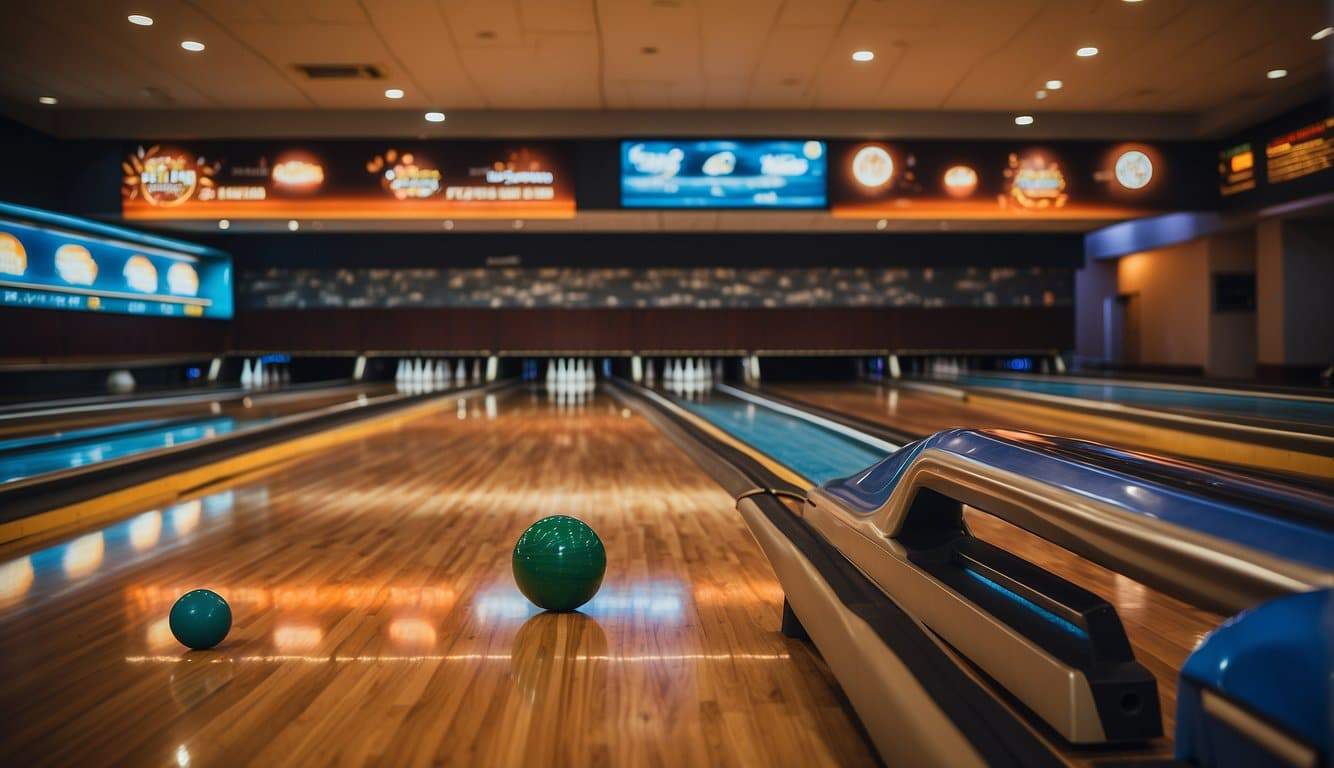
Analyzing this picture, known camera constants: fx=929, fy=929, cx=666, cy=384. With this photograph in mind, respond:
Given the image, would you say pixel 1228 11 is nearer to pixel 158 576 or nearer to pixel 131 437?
pixel 158 576

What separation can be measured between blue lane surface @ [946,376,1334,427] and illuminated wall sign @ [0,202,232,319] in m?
8.91

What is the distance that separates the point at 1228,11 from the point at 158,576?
20.8ft

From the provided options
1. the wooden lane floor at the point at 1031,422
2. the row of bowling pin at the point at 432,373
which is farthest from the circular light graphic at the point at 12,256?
the wooden lane floor at the point at 1031,422

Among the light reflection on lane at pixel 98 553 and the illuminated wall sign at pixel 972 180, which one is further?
the illuminated wall sign at pixel 972 180

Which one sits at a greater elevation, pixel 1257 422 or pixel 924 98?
pixel 924 98

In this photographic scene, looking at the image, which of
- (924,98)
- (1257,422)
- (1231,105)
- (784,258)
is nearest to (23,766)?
(1257,422)

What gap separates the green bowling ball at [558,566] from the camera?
2.26 m

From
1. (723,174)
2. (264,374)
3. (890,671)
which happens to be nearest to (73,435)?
(723,174)

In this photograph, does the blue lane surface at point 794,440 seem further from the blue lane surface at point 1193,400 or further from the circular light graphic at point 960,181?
the circular light graphic at point 960,181

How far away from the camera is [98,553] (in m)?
2.98

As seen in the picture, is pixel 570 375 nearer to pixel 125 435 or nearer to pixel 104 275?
pixel 104 275

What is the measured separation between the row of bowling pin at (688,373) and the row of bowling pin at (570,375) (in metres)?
0.80

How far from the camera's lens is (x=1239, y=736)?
0.93 metres

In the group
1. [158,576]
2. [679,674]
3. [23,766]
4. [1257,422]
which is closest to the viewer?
[23,766]
